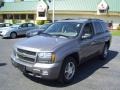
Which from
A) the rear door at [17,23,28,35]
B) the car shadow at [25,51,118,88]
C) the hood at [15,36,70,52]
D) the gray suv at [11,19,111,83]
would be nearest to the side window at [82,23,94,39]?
the gray suv at [11,19,111,83]

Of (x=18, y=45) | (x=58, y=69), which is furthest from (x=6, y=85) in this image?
(x=58, y=69)

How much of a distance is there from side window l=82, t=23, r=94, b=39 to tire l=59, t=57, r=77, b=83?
105 cm

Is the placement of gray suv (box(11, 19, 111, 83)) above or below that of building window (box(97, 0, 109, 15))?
below

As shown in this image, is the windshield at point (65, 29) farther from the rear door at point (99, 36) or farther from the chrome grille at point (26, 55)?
the chrome grille at point (26, 55)

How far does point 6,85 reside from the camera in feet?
21.0

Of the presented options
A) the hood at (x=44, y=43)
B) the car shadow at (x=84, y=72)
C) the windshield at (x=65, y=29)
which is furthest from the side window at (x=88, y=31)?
the car shadow at (x=84, y=72)

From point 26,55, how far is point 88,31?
2708mm

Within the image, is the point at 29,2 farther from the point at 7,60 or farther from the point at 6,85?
the point at 6,85

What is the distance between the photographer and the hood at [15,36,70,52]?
610cm

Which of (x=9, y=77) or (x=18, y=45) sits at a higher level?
(x=18, y=45)

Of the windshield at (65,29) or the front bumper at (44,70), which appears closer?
the front bumper at (44,70)

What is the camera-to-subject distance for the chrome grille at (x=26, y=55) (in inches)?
240

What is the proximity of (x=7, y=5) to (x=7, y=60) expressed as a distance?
4278 cm

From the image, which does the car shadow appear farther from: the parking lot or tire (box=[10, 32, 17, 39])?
tire (box=[10, 32, 17, 39])
